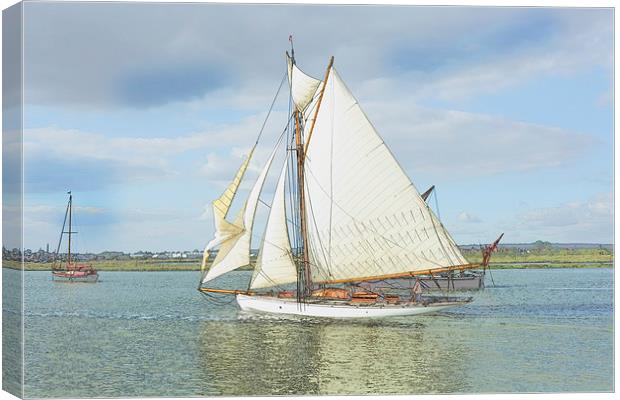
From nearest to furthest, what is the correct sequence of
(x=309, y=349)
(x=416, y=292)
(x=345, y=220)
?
(x=309, y=349) → (x=345, y=220) → (x=416, y=292)

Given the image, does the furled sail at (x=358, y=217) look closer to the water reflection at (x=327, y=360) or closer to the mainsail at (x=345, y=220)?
the mainsail at (x=345, y=220)

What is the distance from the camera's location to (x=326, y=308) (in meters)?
30.3

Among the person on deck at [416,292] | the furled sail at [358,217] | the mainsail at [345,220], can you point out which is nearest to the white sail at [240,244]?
the mainsail at [345,220]

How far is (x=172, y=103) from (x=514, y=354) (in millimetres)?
8667

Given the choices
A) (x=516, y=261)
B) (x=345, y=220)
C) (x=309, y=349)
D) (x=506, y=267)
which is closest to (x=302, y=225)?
(x=345, y=220)

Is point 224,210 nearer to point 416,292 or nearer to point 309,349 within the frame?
point 309,349

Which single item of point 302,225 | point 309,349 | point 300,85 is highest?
point 300,85

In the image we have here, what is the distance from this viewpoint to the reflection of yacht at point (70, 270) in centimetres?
2241

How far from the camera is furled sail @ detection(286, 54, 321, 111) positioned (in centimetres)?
2355

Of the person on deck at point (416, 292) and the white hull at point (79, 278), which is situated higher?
the white hull at point (79, 278)

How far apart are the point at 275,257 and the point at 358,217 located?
9.40 feet

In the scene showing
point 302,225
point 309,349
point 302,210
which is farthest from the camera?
point 302,225

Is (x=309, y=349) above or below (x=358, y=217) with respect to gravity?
below

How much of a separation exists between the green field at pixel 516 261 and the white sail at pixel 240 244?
4.78 ft
